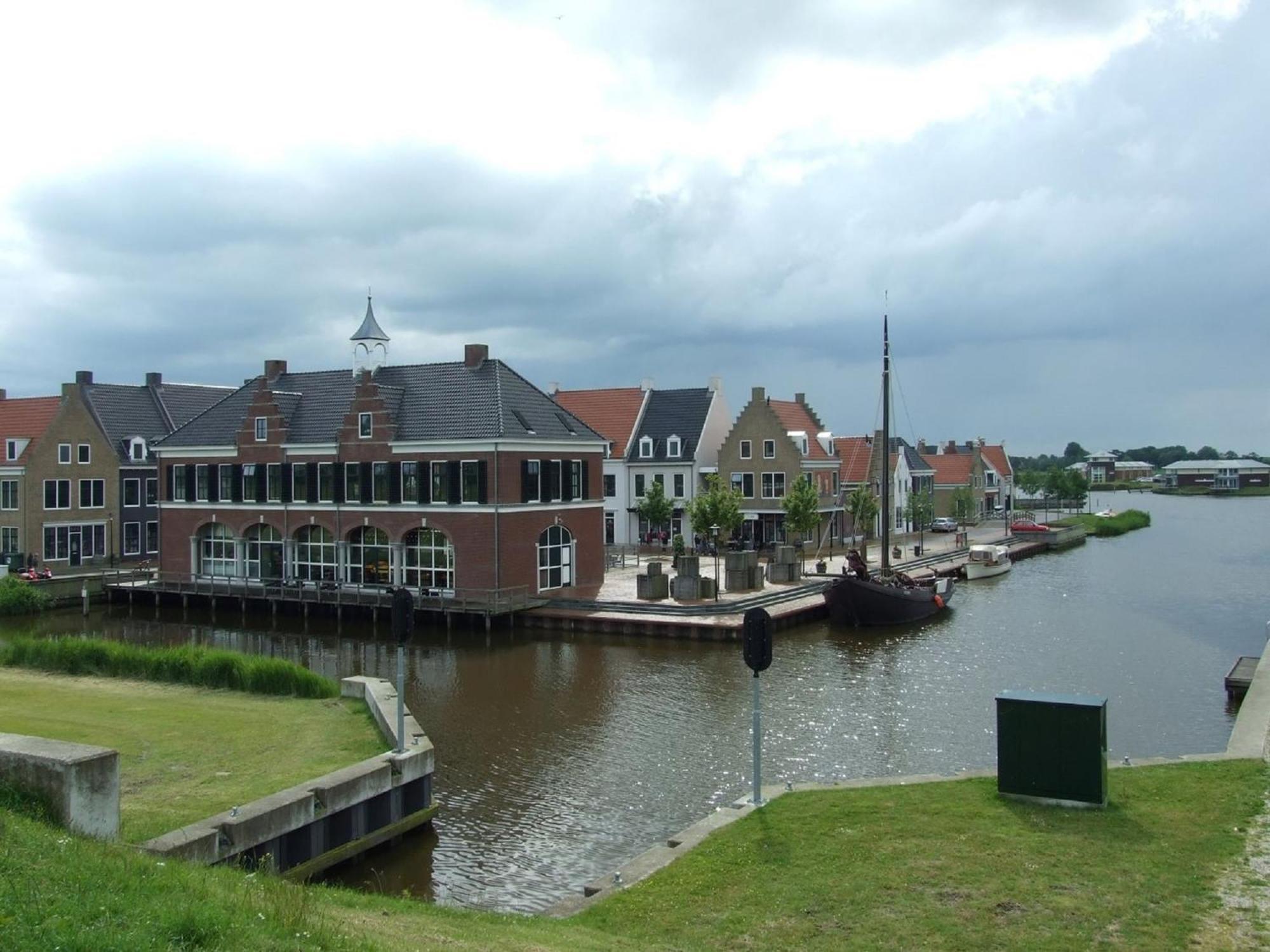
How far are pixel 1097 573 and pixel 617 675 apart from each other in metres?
35.8

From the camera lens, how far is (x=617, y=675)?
96.8 ft

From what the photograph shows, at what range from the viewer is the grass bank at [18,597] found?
41406 mm

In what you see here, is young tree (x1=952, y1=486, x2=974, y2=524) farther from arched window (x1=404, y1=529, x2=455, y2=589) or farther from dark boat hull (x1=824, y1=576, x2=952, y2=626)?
arched window (x1=404, y1=529, x2=455, y2=589)

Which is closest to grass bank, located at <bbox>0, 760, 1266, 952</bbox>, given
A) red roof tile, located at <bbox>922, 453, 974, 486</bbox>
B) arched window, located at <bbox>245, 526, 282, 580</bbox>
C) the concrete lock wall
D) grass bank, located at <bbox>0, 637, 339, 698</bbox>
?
the concrete lock wall

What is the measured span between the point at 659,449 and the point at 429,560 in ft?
72.0

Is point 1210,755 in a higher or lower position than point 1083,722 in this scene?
lower

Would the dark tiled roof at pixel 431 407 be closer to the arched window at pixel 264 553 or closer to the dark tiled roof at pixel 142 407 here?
the arched window at pixel 264 553

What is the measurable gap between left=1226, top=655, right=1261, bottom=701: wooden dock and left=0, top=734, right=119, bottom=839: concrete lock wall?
79.3ft

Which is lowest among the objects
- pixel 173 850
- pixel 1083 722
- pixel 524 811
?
pixel 524 811

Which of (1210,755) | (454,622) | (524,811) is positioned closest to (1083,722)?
(1210,755)

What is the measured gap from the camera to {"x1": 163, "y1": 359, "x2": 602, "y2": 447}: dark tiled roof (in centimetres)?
4034

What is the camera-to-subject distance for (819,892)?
35.7ft

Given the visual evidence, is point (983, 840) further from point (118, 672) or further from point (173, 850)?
point (118, 672)

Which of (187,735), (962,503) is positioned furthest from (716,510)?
(962,503)
